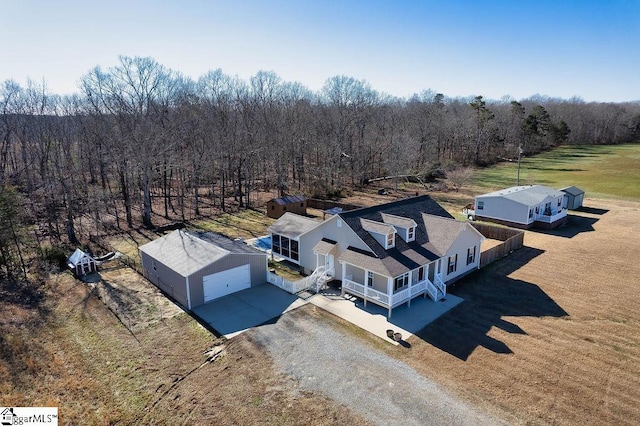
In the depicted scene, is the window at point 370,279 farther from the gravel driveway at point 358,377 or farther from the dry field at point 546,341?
the dry field at point 546,341

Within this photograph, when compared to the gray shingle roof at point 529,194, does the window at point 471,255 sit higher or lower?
lower

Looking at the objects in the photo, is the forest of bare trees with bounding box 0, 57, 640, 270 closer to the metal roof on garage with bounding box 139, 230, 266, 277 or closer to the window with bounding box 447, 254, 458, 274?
the metal roof on garage with bounding box 139, 230, 266, 277

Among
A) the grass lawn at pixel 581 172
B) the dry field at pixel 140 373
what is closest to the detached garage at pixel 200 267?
the dry field at pixel 140 373

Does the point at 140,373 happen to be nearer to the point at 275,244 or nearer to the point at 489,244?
the point at 275,244

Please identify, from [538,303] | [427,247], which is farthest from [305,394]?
[538,303]

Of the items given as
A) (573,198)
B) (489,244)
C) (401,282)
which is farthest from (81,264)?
(573,198)

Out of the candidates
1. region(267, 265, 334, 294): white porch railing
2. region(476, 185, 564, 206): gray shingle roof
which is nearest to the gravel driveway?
region(267, 265, 334, 294): white porch railing

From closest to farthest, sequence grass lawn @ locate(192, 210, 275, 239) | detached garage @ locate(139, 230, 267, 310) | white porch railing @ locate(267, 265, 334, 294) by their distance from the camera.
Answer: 1. detached garage @ locate(139, 230, 267, 310)
2. white porch railing @ locate(267, 265, 334, 294)
3. grass lawn @ locate(192, 210, 275, 239)
